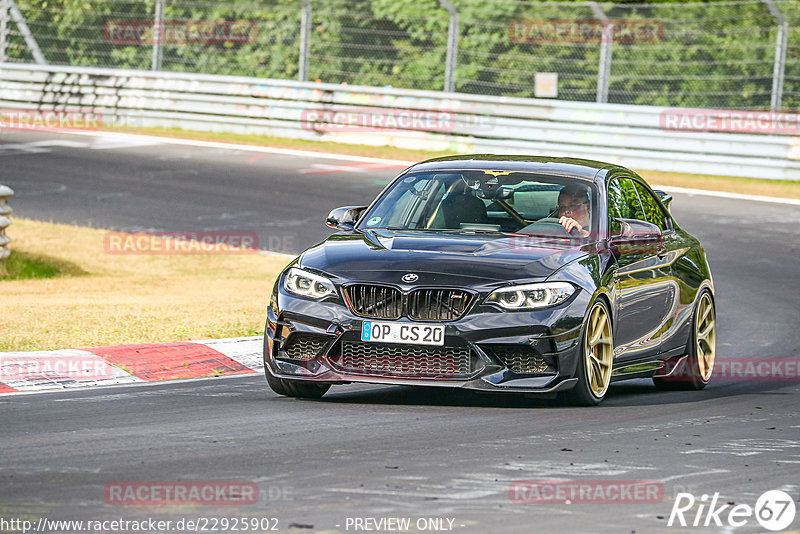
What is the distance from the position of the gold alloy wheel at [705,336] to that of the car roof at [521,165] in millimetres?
1245

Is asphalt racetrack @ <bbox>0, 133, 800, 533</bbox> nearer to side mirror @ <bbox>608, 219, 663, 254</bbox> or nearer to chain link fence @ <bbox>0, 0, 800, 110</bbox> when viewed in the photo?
side mirror @ <bbox>608, 219, 663, 254</bbox>

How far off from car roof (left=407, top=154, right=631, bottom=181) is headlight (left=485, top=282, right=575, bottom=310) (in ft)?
5.05

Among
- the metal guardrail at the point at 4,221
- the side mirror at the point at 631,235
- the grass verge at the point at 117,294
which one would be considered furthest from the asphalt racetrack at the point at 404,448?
the metal guardrail at the point at 4,221

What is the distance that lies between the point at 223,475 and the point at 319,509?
786 mm

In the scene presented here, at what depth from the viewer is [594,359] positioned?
8891mm

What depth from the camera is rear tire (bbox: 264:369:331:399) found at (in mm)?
9086

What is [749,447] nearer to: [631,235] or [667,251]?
[631,235]

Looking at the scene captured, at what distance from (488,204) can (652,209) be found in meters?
1.67

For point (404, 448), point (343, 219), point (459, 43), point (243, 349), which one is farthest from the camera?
point (459, 43)

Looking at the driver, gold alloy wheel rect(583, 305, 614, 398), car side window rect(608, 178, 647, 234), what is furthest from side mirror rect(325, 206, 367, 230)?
gold alloy wheel rect(583, 305, 614, 398)

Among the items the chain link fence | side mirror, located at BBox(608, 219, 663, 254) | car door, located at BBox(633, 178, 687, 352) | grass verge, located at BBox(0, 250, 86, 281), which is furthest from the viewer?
the chain link fence

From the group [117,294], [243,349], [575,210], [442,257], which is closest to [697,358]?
[575,210]

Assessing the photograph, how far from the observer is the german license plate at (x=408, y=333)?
8.38 m

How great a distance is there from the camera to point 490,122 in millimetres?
26078
